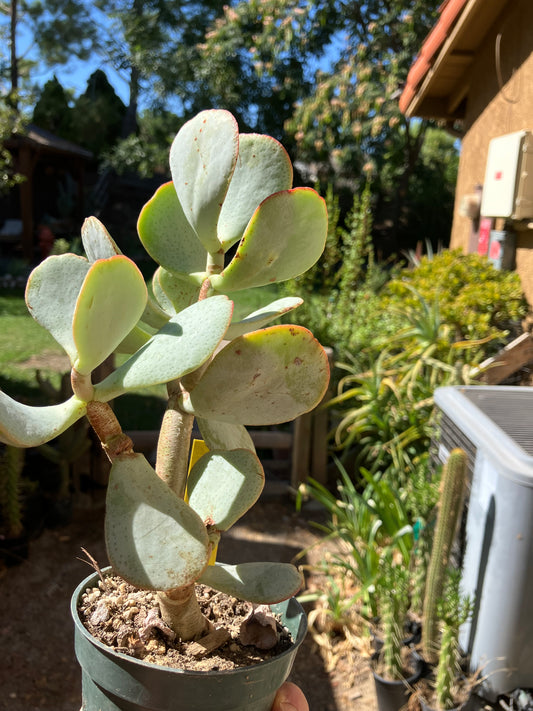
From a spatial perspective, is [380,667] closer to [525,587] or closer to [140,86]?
[525,587]

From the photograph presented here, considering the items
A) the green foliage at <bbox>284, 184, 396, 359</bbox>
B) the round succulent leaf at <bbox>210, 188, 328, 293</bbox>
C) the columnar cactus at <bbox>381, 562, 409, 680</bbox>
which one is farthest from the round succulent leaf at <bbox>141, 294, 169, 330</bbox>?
the green foliage at <bbox>284, 184, 396, 359</bbox>

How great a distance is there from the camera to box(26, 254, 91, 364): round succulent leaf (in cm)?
63

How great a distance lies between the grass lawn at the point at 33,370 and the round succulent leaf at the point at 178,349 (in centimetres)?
341

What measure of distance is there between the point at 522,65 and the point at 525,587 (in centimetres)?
369

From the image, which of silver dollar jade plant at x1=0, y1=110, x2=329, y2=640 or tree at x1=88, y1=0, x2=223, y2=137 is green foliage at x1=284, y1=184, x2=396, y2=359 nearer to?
silver dollar jade plant at x1=0, y1=110, x2=329, y2=640

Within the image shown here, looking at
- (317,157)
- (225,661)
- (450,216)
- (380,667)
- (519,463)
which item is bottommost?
(380,667)

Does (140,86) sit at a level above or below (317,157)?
above

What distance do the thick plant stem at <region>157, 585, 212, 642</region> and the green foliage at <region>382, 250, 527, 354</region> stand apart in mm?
3313

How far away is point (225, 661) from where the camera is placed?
0.72m

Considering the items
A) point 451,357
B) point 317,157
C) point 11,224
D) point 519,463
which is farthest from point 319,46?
point 519,463

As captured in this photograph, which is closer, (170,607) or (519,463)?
(170,607)

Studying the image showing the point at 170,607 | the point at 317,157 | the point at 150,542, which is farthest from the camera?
the point at 317,157

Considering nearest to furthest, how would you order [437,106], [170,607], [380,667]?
[170,607] → [380,667] → [437,106]

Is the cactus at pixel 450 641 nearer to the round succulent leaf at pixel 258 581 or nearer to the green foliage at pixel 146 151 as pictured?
the round succulent leaf at pixel 258 581
